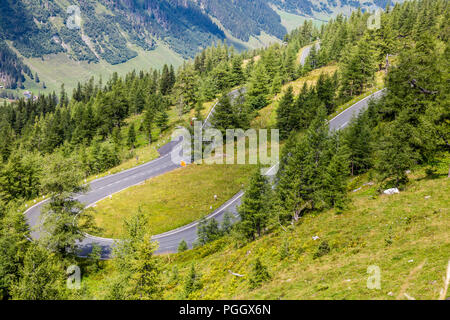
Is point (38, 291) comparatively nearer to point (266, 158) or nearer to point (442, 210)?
point (442, 210)

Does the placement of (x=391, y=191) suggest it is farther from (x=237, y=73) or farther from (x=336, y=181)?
(x=237, y=73)

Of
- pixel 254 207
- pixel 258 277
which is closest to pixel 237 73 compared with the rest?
pixel 254 207

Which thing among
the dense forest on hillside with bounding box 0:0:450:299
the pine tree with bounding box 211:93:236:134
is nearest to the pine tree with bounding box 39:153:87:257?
the dense forest on hillside with bounding box 0:0:450:299

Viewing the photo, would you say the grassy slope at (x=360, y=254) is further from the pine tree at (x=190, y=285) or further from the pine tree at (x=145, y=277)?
the pine tree at (x=145, y=277)

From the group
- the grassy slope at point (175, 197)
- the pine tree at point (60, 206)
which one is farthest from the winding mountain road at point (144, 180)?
the pine tree at point (60, 206)

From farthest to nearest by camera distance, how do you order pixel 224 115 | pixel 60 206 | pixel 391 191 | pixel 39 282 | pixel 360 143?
pixel 224 115, pixel 360 143, pixel 60 206, pixel 391 191, pixel 39 282

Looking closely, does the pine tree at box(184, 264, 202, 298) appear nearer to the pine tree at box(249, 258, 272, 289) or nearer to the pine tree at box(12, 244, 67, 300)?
the pine tree at box(249, 258, 272, 289)

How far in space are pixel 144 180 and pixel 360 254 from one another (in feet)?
199

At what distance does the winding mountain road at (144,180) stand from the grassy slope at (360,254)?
1765 centimetres

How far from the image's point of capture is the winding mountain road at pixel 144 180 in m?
51.4

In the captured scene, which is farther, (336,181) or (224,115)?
(224,115)

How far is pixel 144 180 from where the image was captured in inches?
2864

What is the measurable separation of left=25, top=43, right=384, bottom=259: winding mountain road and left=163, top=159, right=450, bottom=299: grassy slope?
17.7m
